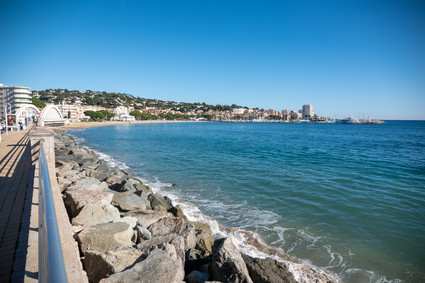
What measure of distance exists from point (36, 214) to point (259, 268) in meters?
4.24

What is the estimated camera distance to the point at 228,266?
4.12 metres

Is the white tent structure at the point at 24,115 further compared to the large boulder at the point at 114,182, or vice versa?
the white tent structure at the point at 24,115

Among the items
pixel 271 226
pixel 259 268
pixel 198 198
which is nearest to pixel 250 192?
pixel 198 198

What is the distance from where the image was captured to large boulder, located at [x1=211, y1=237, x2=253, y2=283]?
13.0 feet

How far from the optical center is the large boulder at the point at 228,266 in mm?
3969

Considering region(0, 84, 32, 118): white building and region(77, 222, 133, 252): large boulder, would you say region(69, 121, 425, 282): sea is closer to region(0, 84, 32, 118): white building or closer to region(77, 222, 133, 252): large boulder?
region(77, 222, 133, 252): large boulder

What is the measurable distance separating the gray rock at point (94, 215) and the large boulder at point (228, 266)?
257 cm

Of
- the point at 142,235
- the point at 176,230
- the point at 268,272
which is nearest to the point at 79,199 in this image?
the point at 142,235

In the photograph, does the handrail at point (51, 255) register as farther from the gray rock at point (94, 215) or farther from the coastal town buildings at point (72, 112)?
the coastal town buildings at point (72, 112)

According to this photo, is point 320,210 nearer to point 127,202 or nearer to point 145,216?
point 145,216

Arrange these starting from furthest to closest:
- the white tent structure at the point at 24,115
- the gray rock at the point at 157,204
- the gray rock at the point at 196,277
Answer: the white tent structure at the point at 24,115 → the gray rock at the point at 157,204 → the gray rock at the point at 196,277

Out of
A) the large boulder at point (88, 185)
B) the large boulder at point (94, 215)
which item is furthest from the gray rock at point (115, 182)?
the large boulder at point (94, 215)

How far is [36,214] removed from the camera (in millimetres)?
4332

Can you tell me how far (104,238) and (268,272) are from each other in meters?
3.10
